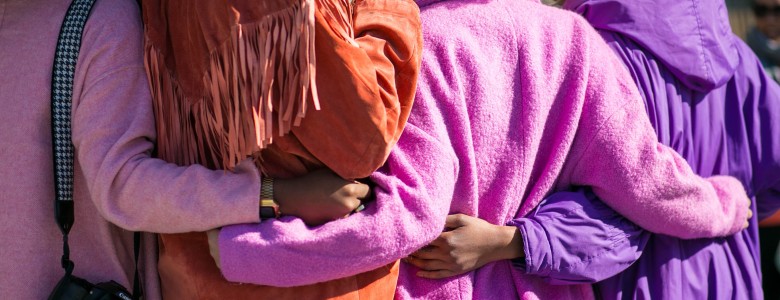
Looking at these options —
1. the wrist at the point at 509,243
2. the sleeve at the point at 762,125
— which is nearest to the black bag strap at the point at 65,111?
the wrist at the point at 509,243

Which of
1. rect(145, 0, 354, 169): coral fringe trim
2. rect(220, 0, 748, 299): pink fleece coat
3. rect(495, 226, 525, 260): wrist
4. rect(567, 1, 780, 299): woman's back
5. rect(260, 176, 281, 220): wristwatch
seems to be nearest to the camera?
rect(145, 0, 354, 169): coral fringe trim

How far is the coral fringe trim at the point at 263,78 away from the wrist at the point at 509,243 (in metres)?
0.70

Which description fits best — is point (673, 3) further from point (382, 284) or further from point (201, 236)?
point (201, 236)

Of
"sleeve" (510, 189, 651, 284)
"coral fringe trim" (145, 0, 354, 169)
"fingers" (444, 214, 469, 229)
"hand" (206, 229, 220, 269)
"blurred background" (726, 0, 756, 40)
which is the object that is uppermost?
"coral fringe trim" (145, 0, 354, 169)

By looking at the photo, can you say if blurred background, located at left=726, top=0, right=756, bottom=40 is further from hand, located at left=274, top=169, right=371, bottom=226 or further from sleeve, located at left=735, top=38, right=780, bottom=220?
hand, located at left=274, top=169, right=371, bottom=226

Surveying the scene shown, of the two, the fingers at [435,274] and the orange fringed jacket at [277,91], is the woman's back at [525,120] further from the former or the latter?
the orange fringed jacket at [277,91]

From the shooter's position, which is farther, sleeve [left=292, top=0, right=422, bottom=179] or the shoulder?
the shoulder

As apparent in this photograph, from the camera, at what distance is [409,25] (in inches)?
87.4

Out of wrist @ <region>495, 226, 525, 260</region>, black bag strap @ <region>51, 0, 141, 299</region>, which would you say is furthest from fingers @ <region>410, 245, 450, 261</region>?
black bag strap @ <region>51, 0, 141, 299</region>

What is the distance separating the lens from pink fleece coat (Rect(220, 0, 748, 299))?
2.36 m

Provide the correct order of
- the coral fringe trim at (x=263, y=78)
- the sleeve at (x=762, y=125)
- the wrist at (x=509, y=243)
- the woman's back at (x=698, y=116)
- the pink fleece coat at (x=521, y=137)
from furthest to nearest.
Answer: the sleeve at (x=762, y=125), the woman's back at (x=698, y=116), the wrist at (x=509, y=243), the pink fleece coat at (x=521, y=137), the coral fringe trim at (x=263, y=78)

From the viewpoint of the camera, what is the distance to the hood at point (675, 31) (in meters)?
2.77

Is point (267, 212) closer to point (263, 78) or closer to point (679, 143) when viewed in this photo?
point (263, 78)

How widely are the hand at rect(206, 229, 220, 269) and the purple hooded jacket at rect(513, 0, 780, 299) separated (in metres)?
0.82
